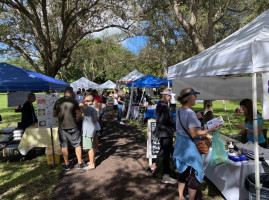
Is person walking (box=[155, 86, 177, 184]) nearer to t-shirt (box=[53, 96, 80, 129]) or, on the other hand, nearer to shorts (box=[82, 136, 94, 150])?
shorts (box=[82, 136, 94, 150])

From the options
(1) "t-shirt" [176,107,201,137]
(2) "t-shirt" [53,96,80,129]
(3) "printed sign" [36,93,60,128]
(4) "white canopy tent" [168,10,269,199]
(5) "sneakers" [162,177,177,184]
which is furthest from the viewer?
(3) "printed sign" [36,93,60,128]

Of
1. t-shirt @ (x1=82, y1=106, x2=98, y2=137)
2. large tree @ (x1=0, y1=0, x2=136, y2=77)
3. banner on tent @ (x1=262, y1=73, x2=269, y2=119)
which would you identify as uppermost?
large tree @ (x1=0, y1=0, x2=136, y2=77)

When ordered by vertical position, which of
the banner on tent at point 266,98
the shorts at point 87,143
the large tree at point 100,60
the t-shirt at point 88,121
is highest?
the large tree at point 100,60

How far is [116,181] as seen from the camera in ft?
14.3

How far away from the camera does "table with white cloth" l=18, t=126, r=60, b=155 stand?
18.5 feet

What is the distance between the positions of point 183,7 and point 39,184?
29.0 feet

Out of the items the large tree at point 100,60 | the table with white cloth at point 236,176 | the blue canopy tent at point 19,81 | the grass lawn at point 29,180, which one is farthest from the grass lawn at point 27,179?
the large tree at point 100,60

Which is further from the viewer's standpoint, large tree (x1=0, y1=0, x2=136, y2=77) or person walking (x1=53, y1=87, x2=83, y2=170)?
large tree (x1=0, y1=0, x2=136, y2=77)

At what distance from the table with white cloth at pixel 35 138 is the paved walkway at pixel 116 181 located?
1.31 m

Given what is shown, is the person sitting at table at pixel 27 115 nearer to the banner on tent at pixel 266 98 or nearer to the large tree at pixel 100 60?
the banner on tent at pixel 266 98

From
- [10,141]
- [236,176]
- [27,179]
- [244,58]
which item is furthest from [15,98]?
[244,58]

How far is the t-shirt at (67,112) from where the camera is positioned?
4.66 m

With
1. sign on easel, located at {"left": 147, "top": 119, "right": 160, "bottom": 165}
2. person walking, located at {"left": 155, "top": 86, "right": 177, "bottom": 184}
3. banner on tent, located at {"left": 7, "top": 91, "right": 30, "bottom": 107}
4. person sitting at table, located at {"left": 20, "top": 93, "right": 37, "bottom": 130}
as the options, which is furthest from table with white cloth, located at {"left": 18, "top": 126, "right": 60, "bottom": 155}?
person walking, located at {"left": 155, "top": 86, "right": 177, "bottom": 184}

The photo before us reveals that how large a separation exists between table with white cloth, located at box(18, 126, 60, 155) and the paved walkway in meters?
1.31
